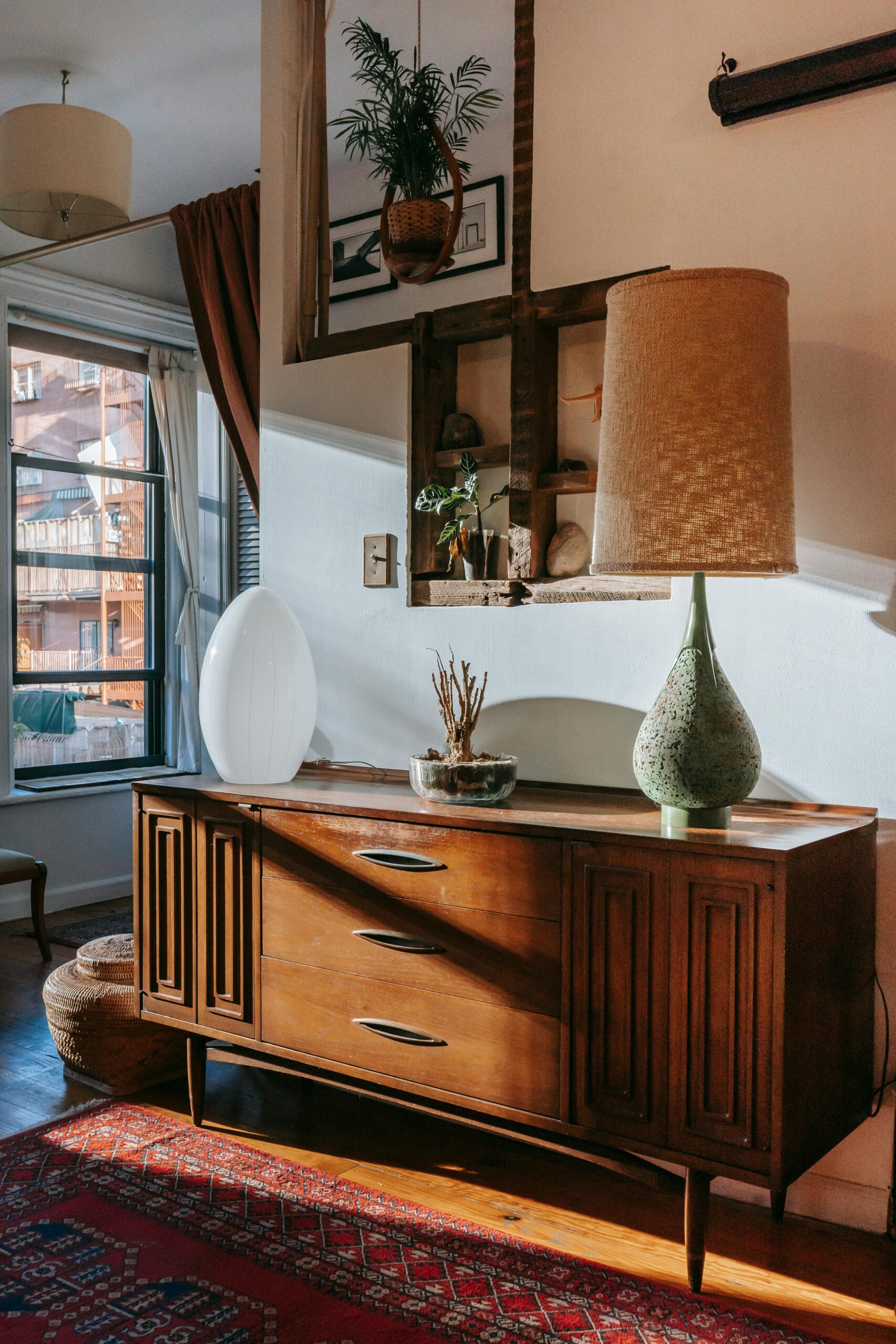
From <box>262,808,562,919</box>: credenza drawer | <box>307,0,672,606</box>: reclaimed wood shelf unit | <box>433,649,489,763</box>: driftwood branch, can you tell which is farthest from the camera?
<box>307,0,672,606</box>: reclaimed wood shelf unit

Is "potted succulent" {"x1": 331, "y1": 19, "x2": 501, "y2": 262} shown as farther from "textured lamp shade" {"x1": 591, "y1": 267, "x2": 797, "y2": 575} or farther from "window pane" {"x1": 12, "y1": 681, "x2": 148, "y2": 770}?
"window pane" {"x1": 12, "y1": 681, "x2": 148, "y2": 770}

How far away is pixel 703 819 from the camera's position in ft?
6.21

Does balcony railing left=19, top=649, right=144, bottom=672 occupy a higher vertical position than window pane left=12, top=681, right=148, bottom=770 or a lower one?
higher

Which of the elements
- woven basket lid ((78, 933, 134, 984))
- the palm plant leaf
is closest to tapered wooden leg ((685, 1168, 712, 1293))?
woven basket lid ((78, 933, 134, 984))

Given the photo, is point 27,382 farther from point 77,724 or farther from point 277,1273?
point 277,1273

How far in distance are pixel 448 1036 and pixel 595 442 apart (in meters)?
1.28

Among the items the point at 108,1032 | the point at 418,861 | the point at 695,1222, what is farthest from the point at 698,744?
the point at 108,1032

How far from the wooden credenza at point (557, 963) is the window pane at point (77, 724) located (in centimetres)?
257

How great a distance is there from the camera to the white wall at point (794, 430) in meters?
2.06

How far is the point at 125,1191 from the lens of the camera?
2.18 meters

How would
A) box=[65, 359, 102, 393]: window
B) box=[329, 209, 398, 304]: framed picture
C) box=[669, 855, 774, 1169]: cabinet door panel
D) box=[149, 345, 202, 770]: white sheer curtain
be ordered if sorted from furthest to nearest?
box=[149, 345, 202, 770]: white sheer curtain < box=[65, 359, 102, 393]: window < box=[329, 209, 398, 304]: framed picture < box=[669, 855, 774, 1169]: cabinet door panel

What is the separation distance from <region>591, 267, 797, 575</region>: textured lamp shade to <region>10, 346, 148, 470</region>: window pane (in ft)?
11.9

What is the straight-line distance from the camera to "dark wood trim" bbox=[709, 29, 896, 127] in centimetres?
203

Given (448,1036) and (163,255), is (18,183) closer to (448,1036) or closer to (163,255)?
(163,255)
